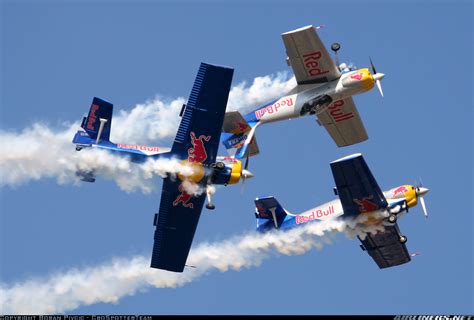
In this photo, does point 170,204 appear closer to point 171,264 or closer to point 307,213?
point 171,264

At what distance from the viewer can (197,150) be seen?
43.7 m

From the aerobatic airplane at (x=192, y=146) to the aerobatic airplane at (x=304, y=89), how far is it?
3.10 metres

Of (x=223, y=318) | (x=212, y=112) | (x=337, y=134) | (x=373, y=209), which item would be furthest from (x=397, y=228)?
(x=223, y=318)

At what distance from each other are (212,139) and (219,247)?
5.43 metres

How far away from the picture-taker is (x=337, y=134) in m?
52.1

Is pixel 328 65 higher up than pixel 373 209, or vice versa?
pixel 328 65

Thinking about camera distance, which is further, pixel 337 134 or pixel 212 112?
pixel 337 134

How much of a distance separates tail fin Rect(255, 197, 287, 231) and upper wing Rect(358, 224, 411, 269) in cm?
339

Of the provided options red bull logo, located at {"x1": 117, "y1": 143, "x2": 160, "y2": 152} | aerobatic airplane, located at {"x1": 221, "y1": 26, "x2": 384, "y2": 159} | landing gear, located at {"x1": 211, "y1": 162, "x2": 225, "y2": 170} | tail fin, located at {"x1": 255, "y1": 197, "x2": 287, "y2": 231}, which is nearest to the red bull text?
aerobatic airplane, located at {"x1": 221, "y1": 26, "x2": 384, "y2": 159}

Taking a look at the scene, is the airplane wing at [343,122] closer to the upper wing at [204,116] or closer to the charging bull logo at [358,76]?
the charging bull logo at [358,76]

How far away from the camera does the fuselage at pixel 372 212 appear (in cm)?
4625

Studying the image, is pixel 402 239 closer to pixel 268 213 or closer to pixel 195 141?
pixel 268 213

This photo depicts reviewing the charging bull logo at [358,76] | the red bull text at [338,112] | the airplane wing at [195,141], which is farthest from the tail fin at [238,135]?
the charging bull logo at [358,76]

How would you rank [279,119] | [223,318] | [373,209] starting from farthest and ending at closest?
[279,119] → [373,209] → [223,318]
